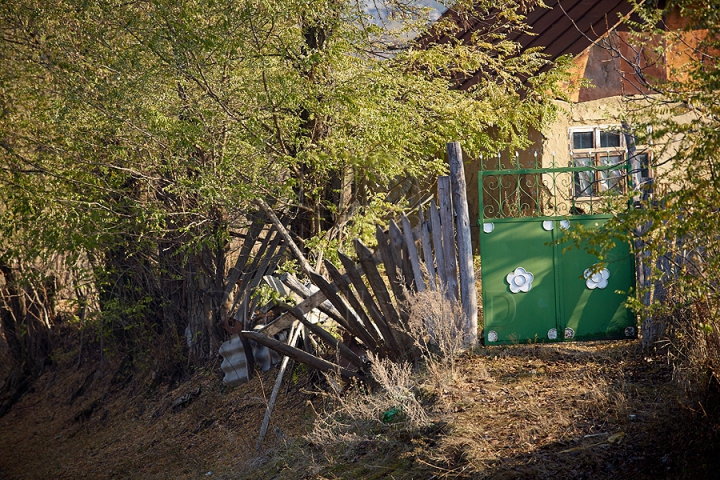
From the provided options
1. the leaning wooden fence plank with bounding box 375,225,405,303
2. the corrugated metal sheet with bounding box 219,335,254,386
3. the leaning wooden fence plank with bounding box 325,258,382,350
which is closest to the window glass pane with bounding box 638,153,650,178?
the leaning wooden fence plank with bounding box 375,225,405,303

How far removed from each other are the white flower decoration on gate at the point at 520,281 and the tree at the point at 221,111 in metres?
2.05

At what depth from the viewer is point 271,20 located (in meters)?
8.55

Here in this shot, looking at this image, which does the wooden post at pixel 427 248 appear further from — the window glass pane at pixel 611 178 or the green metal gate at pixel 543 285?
the window glass pane at pixel 611 178

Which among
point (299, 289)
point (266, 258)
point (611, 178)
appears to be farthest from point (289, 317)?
point (611, 178)

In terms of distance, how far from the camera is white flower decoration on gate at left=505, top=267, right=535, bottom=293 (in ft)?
24.6

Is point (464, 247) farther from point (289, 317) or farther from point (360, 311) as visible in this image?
point (289, 317)

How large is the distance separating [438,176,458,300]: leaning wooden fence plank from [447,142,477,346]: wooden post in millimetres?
Answer: 60

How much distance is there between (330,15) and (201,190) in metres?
2.67

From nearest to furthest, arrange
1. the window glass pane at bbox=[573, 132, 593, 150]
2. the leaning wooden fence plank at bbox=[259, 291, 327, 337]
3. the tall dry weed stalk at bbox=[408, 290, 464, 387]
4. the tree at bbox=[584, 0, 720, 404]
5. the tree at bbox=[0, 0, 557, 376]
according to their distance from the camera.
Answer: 1. the tree at bbox=[584, 0, 720, 404]
2. the tall dry weed stalk at bbox=[408, 290, 464, 387]
3. the leaning wooden fence plank at bbox=[259, 291, 327, 337]
4. the tree at bbox=[0, 0, 557, 376]
5. the window glass pane at bbox=[573, 132, 593, 150]

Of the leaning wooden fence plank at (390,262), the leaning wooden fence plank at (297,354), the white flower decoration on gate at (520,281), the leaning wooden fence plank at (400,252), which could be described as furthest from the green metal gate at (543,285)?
the leaning wooden fence plank at (297,354)

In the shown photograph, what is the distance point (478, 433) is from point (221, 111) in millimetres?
5028

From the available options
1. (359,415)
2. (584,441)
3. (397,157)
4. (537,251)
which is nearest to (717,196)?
(584,441)

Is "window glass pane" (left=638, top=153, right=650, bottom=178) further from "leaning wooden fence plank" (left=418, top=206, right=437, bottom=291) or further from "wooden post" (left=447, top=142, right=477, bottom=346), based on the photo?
"leaning wooden fence plank" (left=418, top=206, right=437, bottom=291)

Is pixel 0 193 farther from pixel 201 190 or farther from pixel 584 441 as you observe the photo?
pixel 584 441
